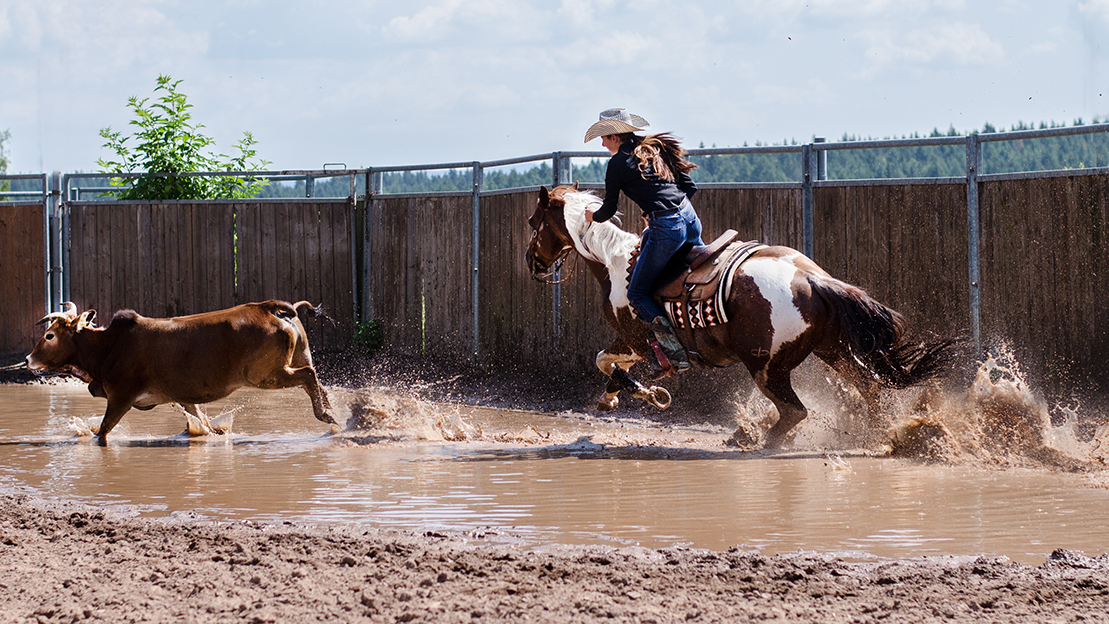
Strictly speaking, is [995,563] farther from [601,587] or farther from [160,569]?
[160,569]

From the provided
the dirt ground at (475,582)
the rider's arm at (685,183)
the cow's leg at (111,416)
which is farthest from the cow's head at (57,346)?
the rider's arm at (685,183)

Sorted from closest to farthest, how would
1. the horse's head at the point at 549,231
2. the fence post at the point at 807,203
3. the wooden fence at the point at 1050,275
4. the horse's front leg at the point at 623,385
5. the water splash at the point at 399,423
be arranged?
1. the horse's front leg at the point at 623,385
2. the wooden fence at the point at 1050,275
3. the water splash at the point at 399,423
4. the horse's head at the point at 549,231
5. the fence post at the point at 807,203

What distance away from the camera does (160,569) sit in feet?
15.5

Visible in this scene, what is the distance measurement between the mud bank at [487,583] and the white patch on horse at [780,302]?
2.77 m

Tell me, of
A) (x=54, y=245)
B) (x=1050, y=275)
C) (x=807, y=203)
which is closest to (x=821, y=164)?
(x=807, y=203)

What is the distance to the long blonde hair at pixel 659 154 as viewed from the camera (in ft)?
25.7

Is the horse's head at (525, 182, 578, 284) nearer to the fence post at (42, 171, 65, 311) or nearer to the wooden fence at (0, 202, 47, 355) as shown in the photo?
the fence post at (42, 171, 65, 311)

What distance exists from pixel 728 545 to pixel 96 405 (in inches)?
318

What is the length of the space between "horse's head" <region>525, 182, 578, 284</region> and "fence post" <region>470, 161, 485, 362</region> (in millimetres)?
3416

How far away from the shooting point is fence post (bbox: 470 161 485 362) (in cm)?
1252

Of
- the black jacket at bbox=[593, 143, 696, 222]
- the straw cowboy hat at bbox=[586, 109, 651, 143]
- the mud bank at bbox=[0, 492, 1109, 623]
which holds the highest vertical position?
the straw cowboy hat at bbox=[586, 109, 651, 143]

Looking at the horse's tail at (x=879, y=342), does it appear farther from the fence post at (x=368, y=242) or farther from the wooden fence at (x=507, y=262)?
the fence post at (x=368, y=242)

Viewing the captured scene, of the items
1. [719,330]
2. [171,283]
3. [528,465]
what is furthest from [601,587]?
[171,283]

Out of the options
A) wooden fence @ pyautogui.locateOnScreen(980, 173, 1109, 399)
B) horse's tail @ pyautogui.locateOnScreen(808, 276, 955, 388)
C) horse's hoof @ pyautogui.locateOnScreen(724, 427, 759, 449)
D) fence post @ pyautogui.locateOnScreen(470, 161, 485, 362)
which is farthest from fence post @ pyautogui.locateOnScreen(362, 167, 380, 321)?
horse's tail @ pyautogui.locateOnScreen(808, 276, 955, 388)
